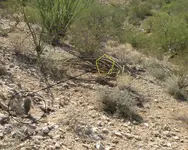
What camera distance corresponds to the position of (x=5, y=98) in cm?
452

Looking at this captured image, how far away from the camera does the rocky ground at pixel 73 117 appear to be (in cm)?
390

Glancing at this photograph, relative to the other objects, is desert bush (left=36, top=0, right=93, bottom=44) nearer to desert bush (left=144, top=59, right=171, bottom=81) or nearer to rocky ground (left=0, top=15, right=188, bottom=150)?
rocky ground (left=0, top=15, right=188, bottom=150)

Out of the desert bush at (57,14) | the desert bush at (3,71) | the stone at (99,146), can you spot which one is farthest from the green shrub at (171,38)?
the stone at (99,146)

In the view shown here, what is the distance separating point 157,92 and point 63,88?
8.19 ft

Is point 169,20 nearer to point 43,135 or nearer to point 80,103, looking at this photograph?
point 80,103

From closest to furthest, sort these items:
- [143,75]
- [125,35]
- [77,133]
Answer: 1. [77,133]
2. [143,75]
3. [125,35]

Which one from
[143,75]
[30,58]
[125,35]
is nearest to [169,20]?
[125,35]

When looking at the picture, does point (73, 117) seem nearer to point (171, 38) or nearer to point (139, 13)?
point (171, 38)

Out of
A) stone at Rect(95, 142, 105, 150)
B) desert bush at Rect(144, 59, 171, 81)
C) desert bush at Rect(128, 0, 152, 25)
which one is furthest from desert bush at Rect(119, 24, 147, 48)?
stone at Rect(95, 142, 105, 150)

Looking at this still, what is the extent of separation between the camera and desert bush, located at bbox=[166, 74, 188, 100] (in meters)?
7.07

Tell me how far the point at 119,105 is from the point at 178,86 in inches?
102

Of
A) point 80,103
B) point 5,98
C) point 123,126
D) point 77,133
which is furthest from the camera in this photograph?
point 80,103

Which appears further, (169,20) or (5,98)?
(169,20)

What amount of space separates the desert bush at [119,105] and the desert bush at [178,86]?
1.96 metres
